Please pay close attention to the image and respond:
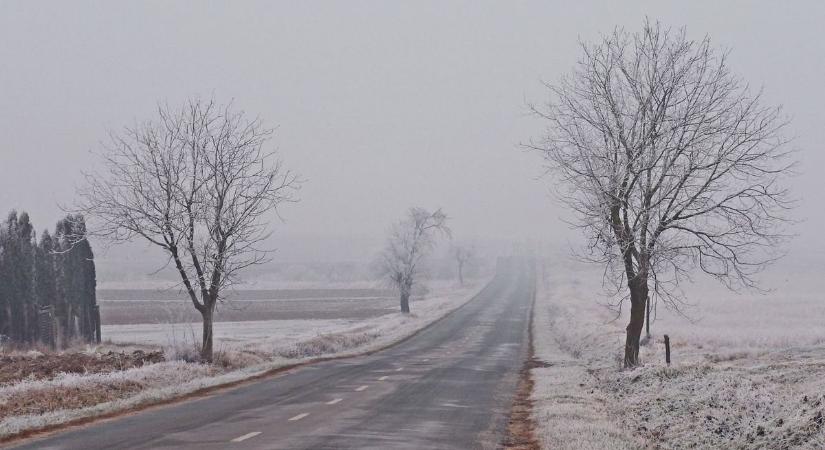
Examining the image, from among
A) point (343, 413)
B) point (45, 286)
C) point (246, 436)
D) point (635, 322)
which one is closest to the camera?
point (246, 436)

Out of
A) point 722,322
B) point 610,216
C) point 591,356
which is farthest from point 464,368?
point 722,322

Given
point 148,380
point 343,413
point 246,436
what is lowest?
point 343,413

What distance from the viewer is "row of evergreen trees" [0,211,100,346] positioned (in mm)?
41844

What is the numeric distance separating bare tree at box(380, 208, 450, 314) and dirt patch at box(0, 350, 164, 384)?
1795 inches

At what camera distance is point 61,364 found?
25797mm

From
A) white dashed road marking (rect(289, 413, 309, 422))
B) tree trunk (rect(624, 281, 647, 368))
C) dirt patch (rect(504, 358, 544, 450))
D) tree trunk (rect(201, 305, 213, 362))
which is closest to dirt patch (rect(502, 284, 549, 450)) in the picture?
dirt patch (rect(504, 358, 544, 450))

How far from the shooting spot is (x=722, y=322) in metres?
49.9

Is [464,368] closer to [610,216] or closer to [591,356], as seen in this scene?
[591,356]

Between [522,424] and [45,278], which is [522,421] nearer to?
[522,424]

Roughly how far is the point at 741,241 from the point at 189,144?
1878 cm

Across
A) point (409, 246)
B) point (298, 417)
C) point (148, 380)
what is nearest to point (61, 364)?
point (148, 380)

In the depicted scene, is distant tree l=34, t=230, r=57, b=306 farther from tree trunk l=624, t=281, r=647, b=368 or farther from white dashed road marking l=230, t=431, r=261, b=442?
white dashed road marking l=230, t=431, r=261, b=442

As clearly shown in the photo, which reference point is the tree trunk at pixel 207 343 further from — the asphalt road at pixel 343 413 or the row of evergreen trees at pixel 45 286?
the row of evergreen trees at pixel 45 286

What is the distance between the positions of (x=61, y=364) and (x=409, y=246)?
176 feet
